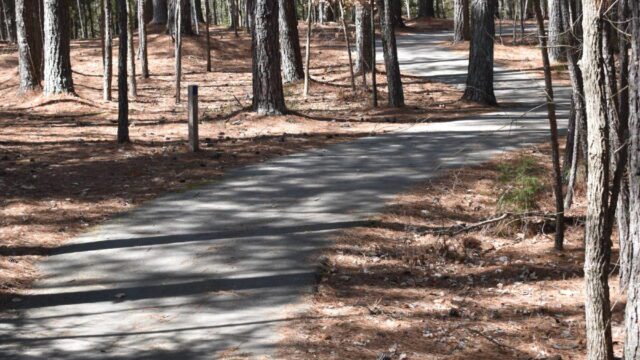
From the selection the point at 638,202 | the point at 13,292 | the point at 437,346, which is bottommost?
the point at 437,346

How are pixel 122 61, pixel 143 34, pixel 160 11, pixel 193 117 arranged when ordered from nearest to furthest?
pixel 193 117 → pixel 122 61 → pixel 143 34 → pixel 160 11

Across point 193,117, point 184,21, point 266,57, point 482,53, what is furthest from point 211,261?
point 184,21

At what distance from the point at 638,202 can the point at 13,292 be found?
597cm

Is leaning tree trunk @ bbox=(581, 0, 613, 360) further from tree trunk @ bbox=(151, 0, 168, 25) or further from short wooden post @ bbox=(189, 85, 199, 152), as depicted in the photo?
tree trunk @ bbox=(151, 0, 168, 25)

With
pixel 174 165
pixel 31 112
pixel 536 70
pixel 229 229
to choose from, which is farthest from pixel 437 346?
pixel 536 70

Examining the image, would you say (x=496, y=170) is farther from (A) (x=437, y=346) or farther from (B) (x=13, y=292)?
(B) (x=13, y=292)

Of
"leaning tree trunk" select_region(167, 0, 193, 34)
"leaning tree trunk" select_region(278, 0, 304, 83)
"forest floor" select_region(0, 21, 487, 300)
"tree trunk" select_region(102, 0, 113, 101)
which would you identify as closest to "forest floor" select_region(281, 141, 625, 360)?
"forest floor" select_region(0, 21, 487, 300)

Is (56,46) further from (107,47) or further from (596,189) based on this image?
(596,189)

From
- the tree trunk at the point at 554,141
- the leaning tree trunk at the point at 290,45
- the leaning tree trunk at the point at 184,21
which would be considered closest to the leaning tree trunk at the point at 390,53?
the leaning tree trunk at the point at 290,45

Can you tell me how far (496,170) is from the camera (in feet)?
42.4

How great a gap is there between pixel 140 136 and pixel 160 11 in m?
20.4

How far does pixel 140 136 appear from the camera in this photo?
15.7m

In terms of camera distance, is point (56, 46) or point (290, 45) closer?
point (56, 46)

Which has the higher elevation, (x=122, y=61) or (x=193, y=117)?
(x=122, y=61)
